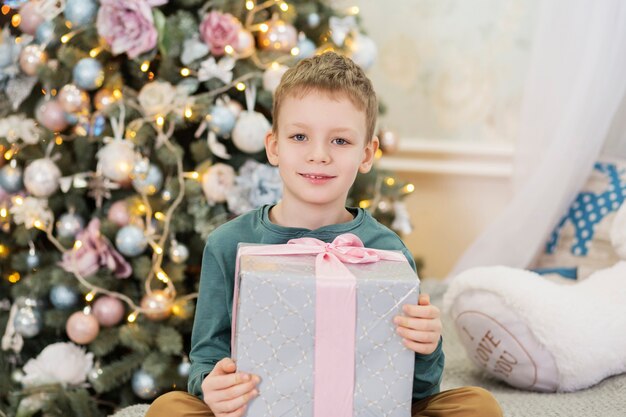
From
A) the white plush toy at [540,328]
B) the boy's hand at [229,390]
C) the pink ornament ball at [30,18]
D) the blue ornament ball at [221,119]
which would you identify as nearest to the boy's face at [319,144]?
the boy's hand at [229,390]

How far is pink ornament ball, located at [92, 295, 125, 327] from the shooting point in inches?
77.4

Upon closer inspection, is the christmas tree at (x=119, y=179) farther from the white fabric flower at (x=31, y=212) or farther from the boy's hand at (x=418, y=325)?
the boy's hand at (x=418, y=325)

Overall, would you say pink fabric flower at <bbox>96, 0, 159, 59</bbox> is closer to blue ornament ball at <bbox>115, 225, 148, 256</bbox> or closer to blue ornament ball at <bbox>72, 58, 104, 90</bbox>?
blue ornament ball at <bbox>72, 58, 104, 90</bbox>

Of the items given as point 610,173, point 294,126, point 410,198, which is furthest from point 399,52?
point 294,126

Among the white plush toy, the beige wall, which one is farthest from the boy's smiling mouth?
the beige wall

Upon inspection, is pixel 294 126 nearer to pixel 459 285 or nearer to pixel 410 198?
pixel 459 285

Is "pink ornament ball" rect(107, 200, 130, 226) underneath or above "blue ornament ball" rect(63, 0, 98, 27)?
underneath

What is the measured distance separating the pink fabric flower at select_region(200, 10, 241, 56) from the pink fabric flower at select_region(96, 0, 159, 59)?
125 mm

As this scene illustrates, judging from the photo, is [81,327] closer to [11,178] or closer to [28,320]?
[28,320]

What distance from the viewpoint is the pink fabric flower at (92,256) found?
1.97 meters

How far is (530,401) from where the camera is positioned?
5.48ft

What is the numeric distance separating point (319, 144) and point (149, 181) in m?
0.81

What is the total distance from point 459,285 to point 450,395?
561 mm

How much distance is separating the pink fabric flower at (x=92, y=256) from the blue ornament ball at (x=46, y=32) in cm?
46
